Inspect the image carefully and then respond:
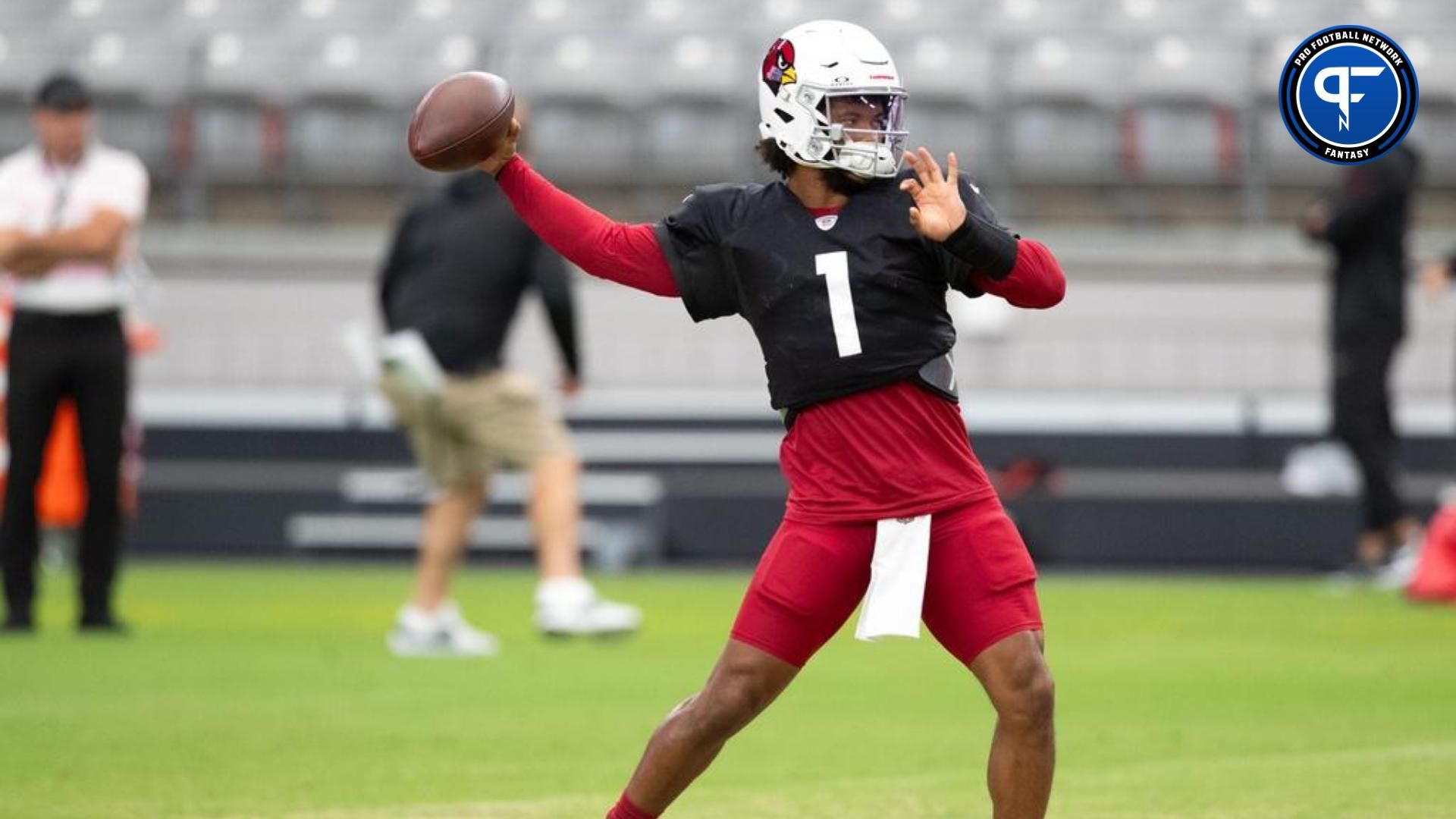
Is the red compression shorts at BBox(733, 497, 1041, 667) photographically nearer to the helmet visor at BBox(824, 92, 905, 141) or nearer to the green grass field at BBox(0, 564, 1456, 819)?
the helmet visor at BBox(824, 92, 905, 141)

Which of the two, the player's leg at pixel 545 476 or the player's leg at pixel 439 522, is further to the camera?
the player's leg at pixel 545 476

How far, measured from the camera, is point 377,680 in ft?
30.0

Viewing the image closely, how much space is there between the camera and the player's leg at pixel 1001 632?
4.68 metres

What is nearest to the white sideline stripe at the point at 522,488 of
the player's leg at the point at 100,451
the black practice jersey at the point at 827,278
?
the player's leg at the point at 100,451

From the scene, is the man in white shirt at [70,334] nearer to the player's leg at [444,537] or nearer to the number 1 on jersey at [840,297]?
the player's leg at [444,537]

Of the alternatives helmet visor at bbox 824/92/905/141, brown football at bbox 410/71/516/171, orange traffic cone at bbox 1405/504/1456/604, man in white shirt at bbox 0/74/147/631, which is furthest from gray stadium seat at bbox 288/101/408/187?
helmet visor at bbox 824/92/905/141

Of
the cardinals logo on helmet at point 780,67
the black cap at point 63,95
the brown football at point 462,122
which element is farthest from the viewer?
the black cap at point 63,95

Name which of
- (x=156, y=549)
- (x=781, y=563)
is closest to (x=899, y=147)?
(x=781, y=563)

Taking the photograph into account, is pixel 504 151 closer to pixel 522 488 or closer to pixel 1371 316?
pixel 1371 316

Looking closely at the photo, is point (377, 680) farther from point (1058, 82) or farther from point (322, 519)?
point (1058, 82)

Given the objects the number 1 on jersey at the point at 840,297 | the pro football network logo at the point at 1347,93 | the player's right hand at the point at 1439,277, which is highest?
the pro football network logo at the point at 1347,93

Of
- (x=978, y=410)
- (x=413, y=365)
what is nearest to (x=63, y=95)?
(x=413, y=365)

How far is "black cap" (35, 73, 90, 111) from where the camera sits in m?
10.6

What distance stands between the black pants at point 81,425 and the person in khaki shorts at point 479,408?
133 centimetres
